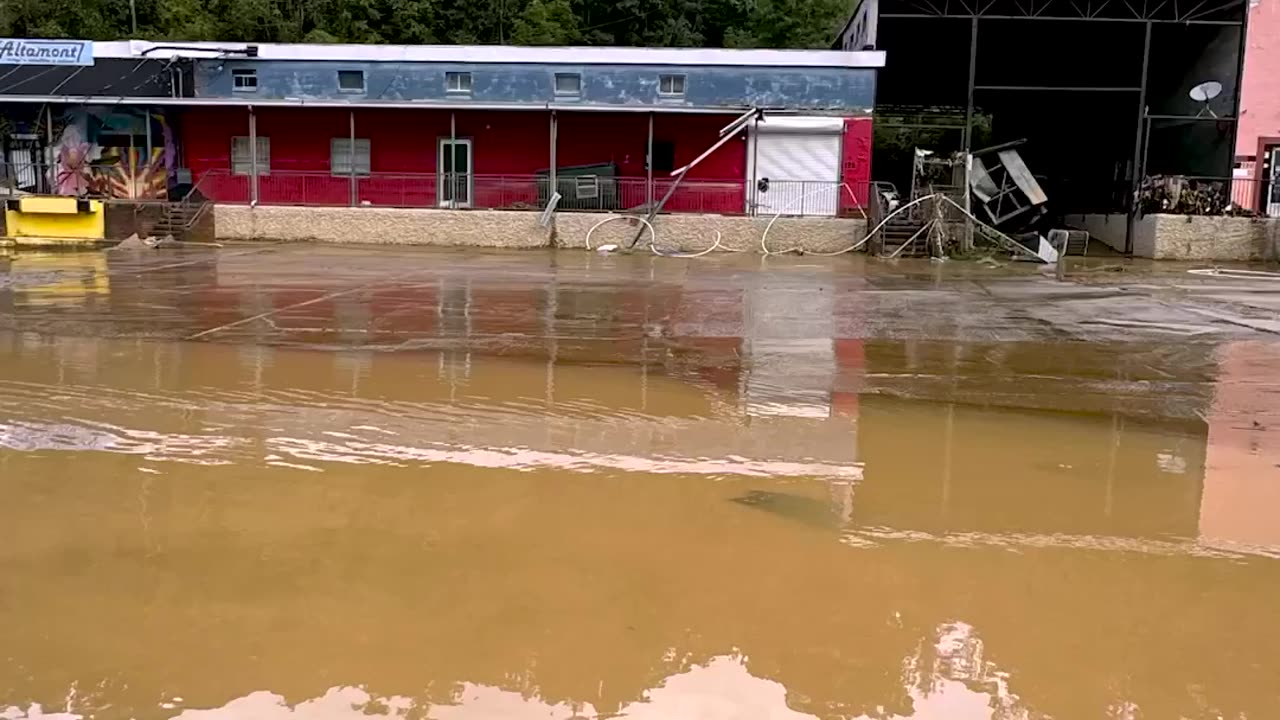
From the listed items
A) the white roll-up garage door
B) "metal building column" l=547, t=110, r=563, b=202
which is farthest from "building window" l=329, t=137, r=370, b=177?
the white roll-up garage door

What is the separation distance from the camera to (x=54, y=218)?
26.7 metres

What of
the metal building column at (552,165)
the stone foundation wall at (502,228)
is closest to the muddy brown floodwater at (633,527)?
the stone foundation wall at (502,228)

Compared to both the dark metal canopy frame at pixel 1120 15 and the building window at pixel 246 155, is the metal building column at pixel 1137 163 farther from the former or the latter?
the building window at pixel 246 155

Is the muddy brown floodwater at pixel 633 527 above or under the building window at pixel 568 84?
under

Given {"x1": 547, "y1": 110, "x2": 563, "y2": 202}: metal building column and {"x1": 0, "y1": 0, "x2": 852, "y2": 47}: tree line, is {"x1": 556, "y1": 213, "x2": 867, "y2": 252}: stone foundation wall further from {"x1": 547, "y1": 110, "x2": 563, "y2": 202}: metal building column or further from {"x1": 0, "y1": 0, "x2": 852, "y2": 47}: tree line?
{"x1": 0, "y1": 0, "x2": 852, "y2": 47}: tree line

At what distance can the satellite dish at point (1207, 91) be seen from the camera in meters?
27.2

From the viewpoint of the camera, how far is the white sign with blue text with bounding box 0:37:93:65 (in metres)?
31.2

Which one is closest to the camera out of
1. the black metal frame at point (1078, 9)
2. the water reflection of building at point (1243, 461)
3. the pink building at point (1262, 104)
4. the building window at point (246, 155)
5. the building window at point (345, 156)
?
the water reflection of building at point (1243, 461)

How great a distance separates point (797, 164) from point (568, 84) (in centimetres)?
713

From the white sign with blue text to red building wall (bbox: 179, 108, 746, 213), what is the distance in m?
3.52

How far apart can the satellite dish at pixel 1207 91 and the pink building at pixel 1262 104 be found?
9.39 ft

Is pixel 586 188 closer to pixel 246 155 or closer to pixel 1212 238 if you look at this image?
pixel 246 155

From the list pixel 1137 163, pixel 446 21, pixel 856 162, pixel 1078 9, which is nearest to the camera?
pixel 1137 163

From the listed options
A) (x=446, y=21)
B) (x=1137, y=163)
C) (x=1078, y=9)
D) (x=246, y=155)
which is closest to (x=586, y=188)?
(x=246, y=155)
